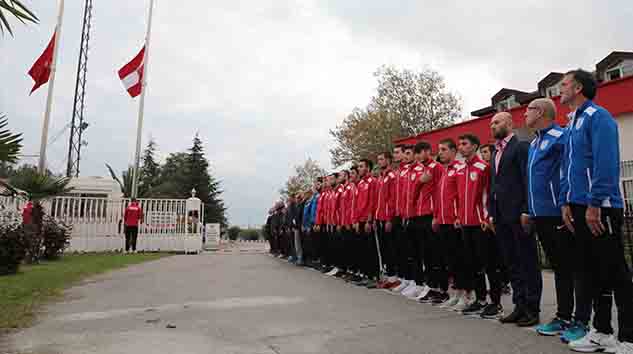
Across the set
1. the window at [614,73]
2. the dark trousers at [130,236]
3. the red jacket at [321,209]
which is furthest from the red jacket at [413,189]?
the window at [614,73]

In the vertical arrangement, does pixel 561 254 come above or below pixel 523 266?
above

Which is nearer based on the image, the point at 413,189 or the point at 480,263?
the point at 480,263

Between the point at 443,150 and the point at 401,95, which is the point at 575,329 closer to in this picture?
the point at 443,150

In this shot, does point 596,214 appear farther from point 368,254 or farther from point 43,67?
point 43,67

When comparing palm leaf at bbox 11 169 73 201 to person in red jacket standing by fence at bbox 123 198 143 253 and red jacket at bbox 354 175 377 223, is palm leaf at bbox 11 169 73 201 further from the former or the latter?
red jacket at bbox 354 175 377 223

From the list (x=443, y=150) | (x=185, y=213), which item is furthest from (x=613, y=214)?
(x=185, y=213)

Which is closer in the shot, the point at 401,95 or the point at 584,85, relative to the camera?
the point at 584,85

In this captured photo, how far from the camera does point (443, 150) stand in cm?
573

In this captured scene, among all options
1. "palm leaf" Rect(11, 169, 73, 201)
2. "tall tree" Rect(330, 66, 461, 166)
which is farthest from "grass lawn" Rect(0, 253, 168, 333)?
"tall tree" Rect(330, 66, 461, 166)

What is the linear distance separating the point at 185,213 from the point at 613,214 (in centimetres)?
1660

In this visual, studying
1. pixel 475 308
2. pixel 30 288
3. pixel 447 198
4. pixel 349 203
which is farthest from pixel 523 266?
pixel 30 288

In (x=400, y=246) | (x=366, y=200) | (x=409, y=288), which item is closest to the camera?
(x=409, y=288)

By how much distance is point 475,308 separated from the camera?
4.91 metres

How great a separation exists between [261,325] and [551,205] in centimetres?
279
